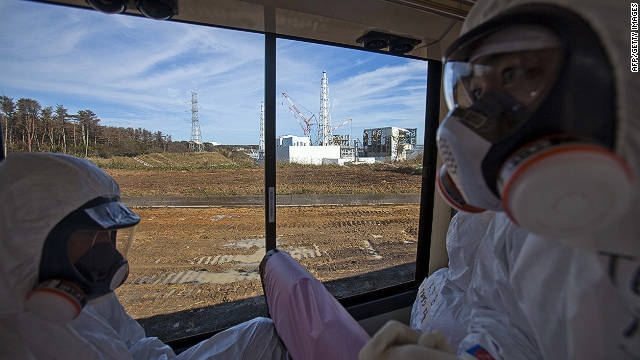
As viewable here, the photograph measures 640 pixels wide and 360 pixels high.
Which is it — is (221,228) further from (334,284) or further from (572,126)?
(572,126)

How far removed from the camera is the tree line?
4.42 feet

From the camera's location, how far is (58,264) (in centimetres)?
67

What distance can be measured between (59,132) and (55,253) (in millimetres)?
1443

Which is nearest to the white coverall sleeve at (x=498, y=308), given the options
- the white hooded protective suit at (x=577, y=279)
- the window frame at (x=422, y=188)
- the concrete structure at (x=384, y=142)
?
the white hooded protective suit at (x=577, y=279)

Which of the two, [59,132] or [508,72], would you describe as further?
[59,132]

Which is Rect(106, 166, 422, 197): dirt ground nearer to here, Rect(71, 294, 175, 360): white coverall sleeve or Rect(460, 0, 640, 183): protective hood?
Rect(71, 294, 175, 360): white coverall sleeve

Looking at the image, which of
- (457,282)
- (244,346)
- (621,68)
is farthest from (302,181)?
(621,68)

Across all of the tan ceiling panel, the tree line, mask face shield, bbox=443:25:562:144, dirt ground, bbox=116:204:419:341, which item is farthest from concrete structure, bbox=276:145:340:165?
mask face shield, bbox=443:25:562:144

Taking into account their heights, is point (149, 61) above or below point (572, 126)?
above

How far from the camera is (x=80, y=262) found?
0.73 metres

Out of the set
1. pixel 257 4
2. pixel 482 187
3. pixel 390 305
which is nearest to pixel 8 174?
pixel 482 187

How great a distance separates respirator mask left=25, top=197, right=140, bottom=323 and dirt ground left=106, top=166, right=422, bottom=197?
6.21 metres

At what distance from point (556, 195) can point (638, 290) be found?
0.23 metres

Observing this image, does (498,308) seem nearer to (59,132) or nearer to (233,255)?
(59,132)
